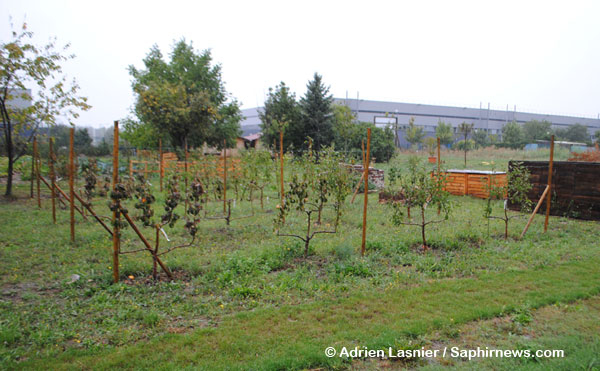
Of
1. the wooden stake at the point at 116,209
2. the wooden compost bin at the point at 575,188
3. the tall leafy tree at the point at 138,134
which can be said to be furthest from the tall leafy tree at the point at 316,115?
the wooden stake at the point at 116,209

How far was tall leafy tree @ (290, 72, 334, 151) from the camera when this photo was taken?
26.7 m

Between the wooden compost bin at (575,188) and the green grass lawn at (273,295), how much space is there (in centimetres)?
187

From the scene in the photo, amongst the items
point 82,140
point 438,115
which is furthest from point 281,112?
point 438,115

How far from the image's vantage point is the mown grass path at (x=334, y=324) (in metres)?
3.02

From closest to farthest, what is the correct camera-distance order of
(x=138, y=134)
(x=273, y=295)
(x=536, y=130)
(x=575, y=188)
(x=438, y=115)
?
(x=273, y=295) < (x=575, y=188) < (x=138, y=134) < (x=536, y=130) < (x=438, y=115)

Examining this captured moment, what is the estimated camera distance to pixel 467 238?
6.96 metres

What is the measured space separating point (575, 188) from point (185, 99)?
19.0 m

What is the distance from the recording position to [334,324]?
3633mm

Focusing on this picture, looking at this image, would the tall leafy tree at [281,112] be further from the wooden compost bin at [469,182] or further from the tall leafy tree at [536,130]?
the tall leafy tree at [536,130]

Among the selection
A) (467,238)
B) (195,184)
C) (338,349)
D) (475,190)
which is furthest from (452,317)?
(475,190)

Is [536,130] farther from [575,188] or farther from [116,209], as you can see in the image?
[116,209]

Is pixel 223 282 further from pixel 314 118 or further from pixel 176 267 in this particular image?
pixel 314 118

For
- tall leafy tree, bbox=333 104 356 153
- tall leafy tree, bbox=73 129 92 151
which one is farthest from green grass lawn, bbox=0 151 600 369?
tall leafy tree, bbox=73 129 92 151

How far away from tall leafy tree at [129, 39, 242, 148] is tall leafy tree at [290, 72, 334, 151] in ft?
18.0
